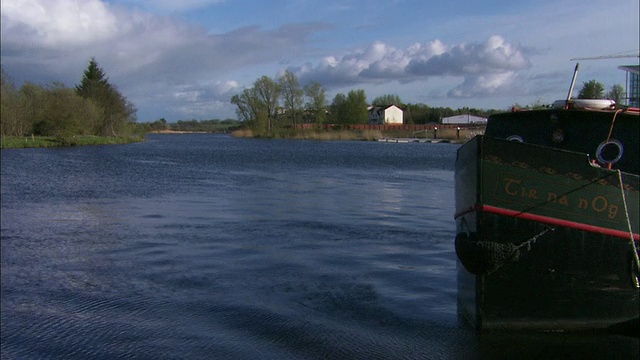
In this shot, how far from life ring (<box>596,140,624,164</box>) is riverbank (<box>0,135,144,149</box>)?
58185 millimetres

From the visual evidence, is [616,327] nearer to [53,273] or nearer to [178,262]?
[178,262]

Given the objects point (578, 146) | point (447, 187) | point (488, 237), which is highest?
point (578, 146)

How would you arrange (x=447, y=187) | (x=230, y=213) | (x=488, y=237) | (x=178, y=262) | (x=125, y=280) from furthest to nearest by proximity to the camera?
(x=447, y=187) → (x=230, y=213) → (x=178, y=262) → (x=125, y=280) → (x=488, y=237)

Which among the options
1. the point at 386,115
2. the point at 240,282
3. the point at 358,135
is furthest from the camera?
the point at 386,115

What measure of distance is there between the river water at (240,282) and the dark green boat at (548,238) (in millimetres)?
403

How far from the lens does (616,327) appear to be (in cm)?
700

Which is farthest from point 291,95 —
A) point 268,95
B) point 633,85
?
point 633,85

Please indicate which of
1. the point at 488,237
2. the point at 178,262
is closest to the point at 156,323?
the point at 178,262

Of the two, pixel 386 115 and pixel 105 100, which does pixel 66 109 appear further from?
pixel 386 115

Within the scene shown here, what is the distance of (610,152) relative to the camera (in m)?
7.24

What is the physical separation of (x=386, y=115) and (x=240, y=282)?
115080 millimetres

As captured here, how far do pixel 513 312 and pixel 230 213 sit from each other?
11153mm

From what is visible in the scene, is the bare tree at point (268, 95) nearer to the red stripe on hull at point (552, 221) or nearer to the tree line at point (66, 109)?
the tree line at point (66, 109)

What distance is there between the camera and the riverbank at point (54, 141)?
5761 cm
